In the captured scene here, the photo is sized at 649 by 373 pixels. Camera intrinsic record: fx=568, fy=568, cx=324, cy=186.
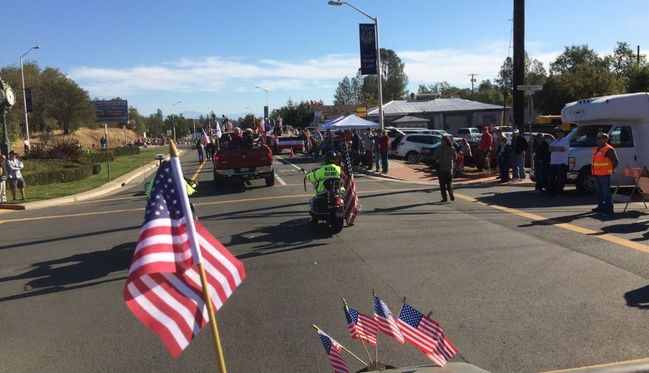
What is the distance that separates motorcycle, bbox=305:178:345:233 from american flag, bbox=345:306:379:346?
6.45 metres

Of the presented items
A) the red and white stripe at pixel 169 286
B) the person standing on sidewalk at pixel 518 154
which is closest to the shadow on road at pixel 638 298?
the red and white stripe at pixel 169 286

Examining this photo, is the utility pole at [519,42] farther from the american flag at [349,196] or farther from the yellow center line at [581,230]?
the american flag at [349,196]

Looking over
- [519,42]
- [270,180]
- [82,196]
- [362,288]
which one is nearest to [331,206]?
[362,288]

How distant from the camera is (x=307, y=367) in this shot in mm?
4562

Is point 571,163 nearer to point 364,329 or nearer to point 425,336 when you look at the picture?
point 425,336

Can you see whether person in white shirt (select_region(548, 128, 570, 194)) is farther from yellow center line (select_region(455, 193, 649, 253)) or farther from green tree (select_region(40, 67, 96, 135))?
green tree (select_region(40, 67, 96, 135))

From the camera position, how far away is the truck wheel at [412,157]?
30.8 metres

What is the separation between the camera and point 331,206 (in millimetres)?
10203

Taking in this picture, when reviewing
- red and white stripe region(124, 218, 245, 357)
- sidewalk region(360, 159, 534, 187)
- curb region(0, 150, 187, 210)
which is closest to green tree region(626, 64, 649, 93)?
sidewalk region(360, 159, 534, 187)

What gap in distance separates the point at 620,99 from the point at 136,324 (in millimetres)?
13135

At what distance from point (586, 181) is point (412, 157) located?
16692 mm

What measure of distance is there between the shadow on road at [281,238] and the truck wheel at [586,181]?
25.0 ft

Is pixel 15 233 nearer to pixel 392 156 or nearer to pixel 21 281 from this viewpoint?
pixel 21 281

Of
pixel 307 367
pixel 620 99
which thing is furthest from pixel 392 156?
pixel 307 367
